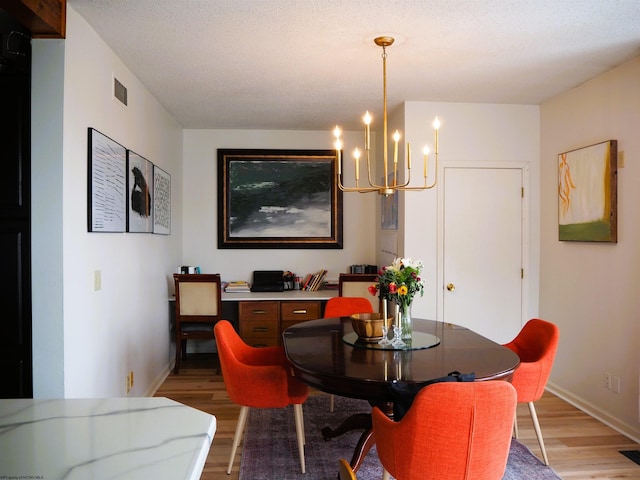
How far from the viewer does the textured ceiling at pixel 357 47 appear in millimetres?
2438

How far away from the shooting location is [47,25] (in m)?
2.22

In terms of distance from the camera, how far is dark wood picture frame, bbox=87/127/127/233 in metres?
2.62

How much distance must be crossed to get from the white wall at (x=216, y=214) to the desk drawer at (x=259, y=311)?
749 mm

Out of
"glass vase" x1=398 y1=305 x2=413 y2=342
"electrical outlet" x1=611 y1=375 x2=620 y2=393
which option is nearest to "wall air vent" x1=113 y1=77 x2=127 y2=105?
"glass vase" x1=398 y1=305 x2=413 y2=342

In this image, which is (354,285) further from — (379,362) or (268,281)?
(379,362)

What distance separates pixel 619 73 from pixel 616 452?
8.13 feet

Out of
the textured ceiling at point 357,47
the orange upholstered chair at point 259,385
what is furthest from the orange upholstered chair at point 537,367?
the textured ceiling at point 357,47

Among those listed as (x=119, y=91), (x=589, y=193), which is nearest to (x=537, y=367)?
(x=589, y=193)

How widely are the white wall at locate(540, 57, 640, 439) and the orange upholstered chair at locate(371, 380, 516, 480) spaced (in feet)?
6.58

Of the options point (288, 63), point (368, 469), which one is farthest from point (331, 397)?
point (288, 63)

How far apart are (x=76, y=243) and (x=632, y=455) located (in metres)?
3.41

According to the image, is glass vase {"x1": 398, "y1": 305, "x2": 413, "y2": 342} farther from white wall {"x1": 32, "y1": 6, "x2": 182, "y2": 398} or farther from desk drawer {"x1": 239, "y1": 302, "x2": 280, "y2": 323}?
desk drawer {"x1": 239, "y1": 302, "x2": 280, "y2": 323}

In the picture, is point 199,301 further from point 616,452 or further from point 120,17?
point 616,452

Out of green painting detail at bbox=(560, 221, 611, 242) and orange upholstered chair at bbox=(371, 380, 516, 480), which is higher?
green painting detail at bbox=(560, 221, 611, 242)
